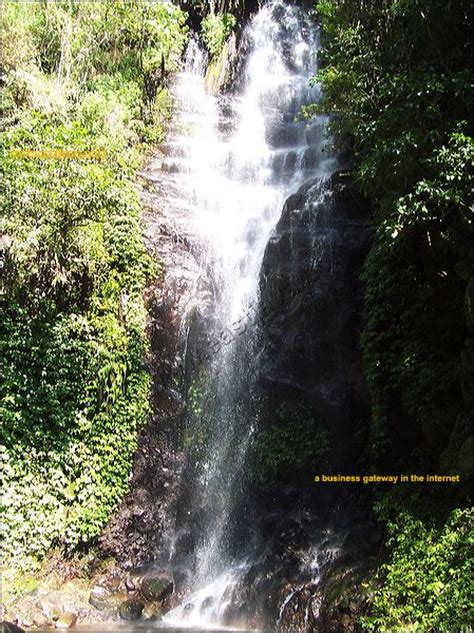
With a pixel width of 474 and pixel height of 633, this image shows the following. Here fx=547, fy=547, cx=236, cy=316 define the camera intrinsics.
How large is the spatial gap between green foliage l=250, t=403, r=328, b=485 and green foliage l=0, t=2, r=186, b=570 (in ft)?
7.37

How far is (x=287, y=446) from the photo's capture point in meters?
9.12

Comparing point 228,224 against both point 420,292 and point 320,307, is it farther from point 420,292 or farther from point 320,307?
point 420,292

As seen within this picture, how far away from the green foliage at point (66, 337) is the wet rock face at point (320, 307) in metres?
2.51

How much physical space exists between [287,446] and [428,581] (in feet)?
11.7

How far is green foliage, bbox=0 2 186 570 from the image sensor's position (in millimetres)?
8859

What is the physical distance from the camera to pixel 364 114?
30.1 feet

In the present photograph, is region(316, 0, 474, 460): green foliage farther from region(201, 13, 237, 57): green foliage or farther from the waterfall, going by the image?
region(201, 13, 237, 57): green foliage

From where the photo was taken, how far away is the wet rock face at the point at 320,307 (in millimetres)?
9109

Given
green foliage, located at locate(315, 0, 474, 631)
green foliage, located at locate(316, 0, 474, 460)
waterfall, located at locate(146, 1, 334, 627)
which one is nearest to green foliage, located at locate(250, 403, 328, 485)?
waterfall, located at locate(146, 1, 334, 627)

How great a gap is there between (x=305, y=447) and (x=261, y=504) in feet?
3.87

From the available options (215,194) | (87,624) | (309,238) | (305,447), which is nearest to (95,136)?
(215,194)

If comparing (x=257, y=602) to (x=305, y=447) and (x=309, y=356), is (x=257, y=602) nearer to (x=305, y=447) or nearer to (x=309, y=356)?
(x=305, y=447)

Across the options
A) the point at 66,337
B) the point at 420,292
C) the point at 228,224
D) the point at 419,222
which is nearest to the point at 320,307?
the point at 420,292

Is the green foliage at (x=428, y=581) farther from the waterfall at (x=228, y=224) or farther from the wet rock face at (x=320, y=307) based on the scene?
the waterfall at (x=228, y=224)
